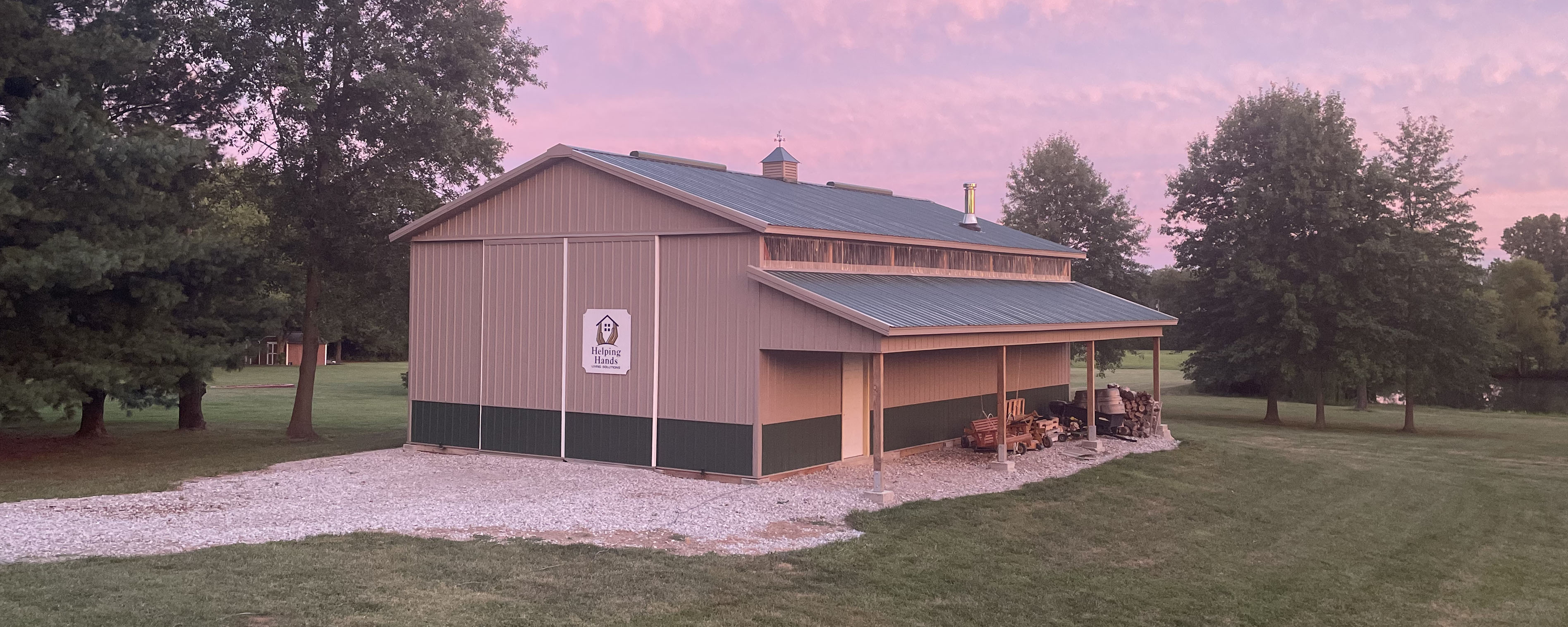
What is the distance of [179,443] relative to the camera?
2212 cm

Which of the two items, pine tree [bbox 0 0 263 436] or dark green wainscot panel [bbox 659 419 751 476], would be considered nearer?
dark green wainscot panel [bbox 659 419 751 476]

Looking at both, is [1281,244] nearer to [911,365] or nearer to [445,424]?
[911,365]

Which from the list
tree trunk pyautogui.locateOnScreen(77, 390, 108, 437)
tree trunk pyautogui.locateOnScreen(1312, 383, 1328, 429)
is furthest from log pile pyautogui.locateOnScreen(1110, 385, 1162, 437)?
tree trunk pyautogui.locateOnScreen(77, 390, 108, 437)

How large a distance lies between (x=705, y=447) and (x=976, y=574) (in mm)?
6024

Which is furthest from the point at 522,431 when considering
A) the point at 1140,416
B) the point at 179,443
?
the point at 1140,416

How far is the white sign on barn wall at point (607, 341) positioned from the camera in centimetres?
1666

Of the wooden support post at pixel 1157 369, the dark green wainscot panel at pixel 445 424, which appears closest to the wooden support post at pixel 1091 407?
the wooden support post at pixel 1157 369

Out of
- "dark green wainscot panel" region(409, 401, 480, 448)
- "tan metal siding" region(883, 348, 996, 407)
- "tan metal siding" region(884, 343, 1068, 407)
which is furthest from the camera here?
"tan metal siding" region(884, 343, 1068, 407)

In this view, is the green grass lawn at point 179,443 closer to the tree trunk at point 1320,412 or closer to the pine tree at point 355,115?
the pine tree at point 355,115

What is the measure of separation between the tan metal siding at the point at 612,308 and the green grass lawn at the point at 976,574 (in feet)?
15.8

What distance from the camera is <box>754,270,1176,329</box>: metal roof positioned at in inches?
604

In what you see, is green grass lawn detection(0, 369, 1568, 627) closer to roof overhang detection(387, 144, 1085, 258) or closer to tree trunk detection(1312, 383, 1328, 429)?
roof overhang detection(387, 144, 1085, 258)

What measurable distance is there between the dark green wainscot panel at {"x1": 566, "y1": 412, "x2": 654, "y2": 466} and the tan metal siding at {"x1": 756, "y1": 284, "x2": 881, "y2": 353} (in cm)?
249

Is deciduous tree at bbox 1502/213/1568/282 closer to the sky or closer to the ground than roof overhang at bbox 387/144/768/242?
closer to the sky
